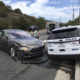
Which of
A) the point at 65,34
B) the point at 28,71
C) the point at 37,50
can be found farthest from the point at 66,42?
the point at 28,71

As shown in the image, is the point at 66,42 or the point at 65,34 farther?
the point at 65,34

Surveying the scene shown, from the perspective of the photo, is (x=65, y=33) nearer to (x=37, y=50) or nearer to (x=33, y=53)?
(x=37, y=50)

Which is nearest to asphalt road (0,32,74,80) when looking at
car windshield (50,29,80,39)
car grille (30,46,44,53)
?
car grille (30,46,44,53)

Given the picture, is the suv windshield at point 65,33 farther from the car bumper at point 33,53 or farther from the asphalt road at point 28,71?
the asphalt road at point 28,71

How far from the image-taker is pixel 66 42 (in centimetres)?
591

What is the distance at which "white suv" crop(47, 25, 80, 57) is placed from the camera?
582cm

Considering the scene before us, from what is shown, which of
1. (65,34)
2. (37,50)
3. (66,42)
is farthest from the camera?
(37,50)

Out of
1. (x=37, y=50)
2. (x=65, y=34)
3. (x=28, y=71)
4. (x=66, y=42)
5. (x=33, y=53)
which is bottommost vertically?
(x=28, y=71)

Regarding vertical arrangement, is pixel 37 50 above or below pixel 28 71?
above

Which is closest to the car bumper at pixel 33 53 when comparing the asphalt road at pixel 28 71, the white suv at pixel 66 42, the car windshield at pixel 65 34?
the asphalt road at pixel 28 71

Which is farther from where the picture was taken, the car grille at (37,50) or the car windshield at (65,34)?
the car grille at (37,50)

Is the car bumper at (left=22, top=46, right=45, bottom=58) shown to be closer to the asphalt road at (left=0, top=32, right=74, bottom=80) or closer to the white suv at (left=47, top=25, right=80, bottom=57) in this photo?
the asphalt road at (left=0, top=32, right=74, bottom=80)

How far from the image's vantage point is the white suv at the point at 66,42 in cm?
582

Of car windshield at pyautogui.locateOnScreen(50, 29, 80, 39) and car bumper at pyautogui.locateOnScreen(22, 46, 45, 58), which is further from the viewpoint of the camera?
car bumper at pyautogui.locateOnScreen(22, 46, 45, 58)
